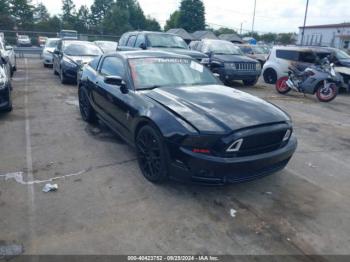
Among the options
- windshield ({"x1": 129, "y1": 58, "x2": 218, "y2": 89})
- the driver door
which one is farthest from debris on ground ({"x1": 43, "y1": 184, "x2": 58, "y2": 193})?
windshield ({"x1": 129, "y1": 58, "x2": 218, "y2": 89})

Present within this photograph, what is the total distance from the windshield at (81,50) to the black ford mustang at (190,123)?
7.32 m

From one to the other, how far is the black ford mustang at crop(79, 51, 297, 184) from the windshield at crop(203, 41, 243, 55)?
769cm

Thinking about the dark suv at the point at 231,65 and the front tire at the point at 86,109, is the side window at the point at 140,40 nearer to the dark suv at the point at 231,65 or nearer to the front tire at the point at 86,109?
the dark suv at the point at 231,65

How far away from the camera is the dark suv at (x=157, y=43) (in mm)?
10891

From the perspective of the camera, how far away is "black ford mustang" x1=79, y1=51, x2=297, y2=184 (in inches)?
131

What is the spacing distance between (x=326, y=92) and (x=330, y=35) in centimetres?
5987

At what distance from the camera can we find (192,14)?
67125 millimetres

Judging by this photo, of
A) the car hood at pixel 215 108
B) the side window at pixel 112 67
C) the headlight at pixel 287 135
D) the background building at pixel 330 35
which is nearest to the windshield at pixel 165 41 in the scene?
the side window at pixel 112 67

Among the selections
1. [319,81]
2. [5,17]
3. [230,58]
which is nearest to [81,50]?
[230,58]

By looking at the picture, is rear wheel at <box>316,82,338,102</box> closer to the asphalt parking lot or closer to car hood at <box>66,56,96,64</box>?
the asphalt parking lot

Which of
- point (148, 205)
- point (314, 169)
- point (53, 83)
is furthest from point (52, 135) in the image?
point (53, 83)

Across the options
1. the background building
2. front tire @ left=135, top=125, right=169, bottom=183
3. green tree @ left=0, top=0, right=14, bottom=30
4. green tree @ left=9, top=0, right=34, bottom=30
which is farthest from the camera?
the background building

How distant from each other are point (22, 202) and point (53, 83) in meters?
8.93

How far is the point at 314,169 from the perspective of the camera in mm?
4684
